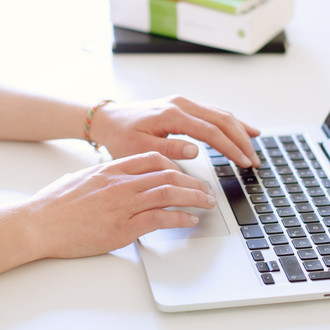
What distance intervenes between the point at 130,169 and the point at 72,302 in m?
0.21

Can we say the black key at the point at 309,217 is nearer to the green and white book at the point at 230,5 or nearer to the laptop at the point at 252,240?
the laptop at the point at 252,240

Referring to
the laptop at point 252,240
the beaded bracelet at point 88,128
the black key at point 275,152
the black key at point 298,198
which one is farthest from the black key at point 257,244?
the beaded bracelet at point 88,128

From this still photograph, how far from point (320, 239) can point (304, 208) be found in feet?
0.22

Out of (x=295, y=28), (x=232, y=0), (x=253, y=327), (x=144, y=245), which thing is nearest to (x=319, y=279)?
(x=253, y=327)

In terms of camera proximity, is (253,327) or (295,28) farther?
(295,28)

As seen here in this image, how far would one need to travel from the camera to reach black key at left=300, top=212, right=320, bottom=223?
2.42 feet

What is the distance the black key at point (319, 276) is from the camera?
0.65 metres

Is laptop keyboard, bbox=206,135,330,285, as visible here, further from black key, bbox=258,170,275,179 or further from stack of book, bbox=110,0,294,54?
stack of book, bbox=110,0,294,54

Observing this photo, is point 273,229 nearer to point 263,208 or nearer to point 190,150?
point 263,208

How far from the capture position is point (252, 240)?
71 cm

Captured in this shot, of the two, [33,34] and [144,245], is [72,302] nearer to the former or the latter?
[144,245]

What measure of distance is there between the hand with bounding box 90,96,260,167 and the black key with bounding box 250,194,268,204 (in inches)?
2.7

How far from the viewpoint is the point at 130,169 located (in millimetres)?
761

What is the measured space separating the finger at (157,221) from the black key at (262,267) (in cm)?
10
